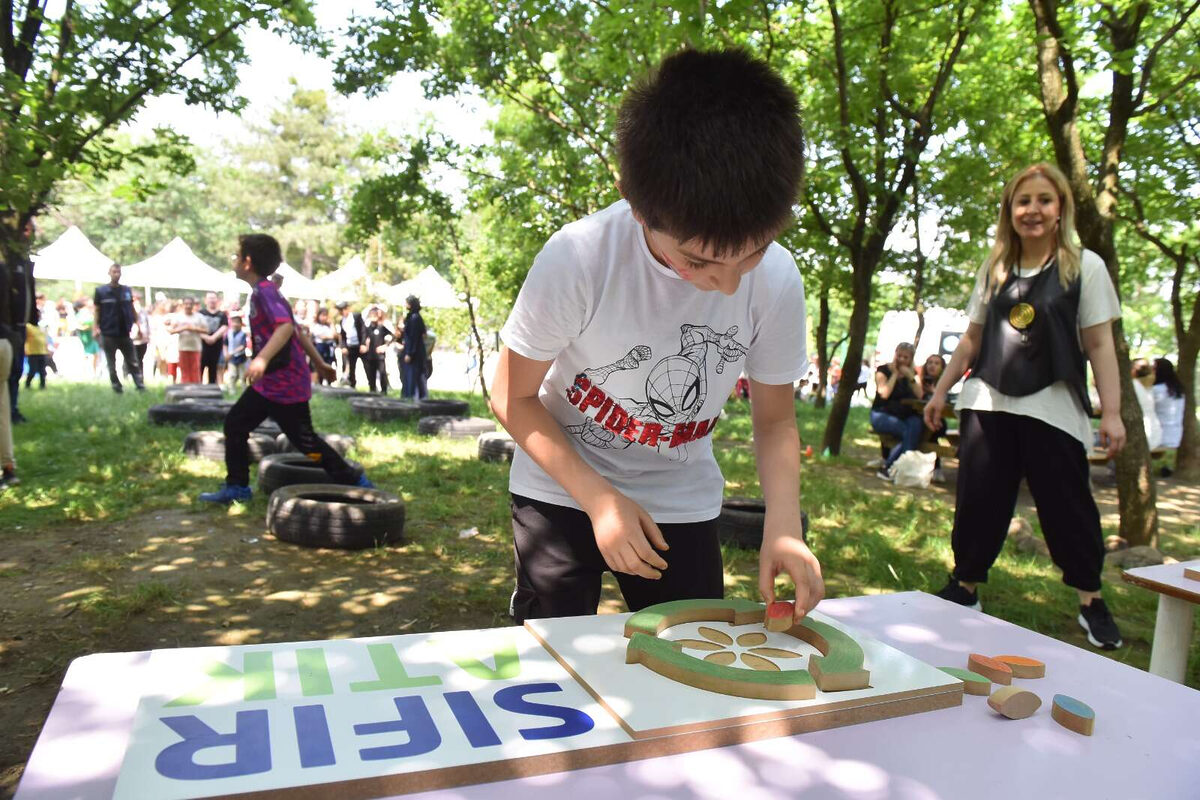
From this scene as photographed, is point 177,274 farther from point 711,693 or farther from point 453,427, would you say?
point 711,693

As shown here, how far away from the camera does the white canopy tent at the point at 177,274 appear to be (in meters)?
22.4

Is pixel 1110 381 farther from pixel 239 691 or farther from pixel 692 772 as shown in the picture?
pixel 239 691

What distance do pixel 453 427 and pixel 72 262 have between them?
17.5 m

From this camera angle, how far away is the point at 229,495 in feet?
19.0

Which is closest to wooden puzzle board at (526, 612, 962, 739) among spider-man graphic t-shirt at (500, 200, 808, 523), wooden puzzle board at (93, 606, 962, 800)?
wooden puzzle board at (93, 606, 962, 800)

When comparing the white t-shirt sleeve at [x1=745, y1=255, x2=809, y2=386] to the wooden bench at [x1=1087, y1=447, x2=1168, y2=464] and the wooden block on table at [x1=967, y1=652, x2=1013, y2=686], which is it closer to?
the wooden block on table at [x1=967, y1=652, x2=1013, y2=686]

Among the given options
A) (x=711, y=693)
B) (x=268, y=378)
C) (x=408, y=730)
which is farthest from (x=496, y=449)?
(x=408, y=730)

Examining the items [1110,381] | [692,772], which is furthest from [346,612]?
[1110,381]

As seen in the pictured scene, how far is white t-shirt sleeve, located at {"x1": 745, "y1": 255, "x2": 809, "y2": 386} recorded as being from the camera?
1.93 m

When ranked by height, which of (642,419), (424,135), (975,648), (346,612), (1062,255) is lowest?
(346,612)

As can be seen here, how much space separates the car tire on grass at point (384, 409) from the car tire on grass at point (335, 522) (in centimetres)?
524

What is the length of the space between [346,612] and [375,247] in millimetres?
27041

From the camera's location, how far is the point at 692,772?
1.11 m

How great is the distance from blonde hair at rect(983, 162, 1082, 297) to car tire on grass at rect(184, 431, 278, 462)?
5815 mm
